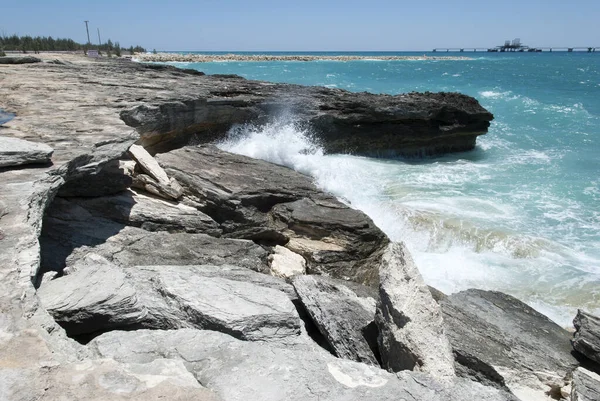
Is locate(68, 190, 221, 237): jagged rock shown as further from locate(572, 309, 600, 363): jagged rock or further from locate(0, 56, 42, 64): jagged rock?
locate(0, 56, 42, 64): jagged rock

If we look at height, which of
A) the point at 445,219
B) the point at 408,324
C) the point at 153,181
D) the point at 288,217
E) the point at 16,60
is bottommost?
the point at 445,219

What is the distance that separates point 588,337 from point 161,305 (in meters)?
4.62

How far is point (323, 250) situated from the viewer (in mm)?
7387

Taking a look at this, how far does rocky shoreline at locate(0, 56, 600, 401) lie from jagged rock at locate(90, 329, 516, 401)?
0.5 inches

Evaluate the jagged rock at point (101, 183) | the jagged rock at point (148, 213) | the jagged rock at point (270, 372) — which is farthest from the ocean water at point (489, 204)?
the jagged rock at point (101, 183)

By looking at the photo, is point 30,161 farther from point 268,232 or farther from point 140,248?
point 268,232

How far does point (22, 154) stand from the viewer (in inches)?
190

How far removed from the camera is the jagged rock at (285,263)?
6.46 meters

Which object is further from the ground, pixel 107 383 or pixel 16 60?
pixel 16 60

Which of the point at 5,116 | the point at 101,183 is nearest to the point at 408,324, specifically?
the point at 101,183

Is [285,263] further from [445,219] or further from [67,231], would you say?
[445,219]

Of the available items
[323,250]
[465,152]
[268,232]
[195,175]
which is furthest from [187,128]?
[465,152]

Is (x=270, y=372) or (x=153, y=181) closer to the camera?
(x=270, y=372)

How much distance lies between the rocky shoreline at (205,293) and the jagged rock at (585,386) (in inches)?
0.7
